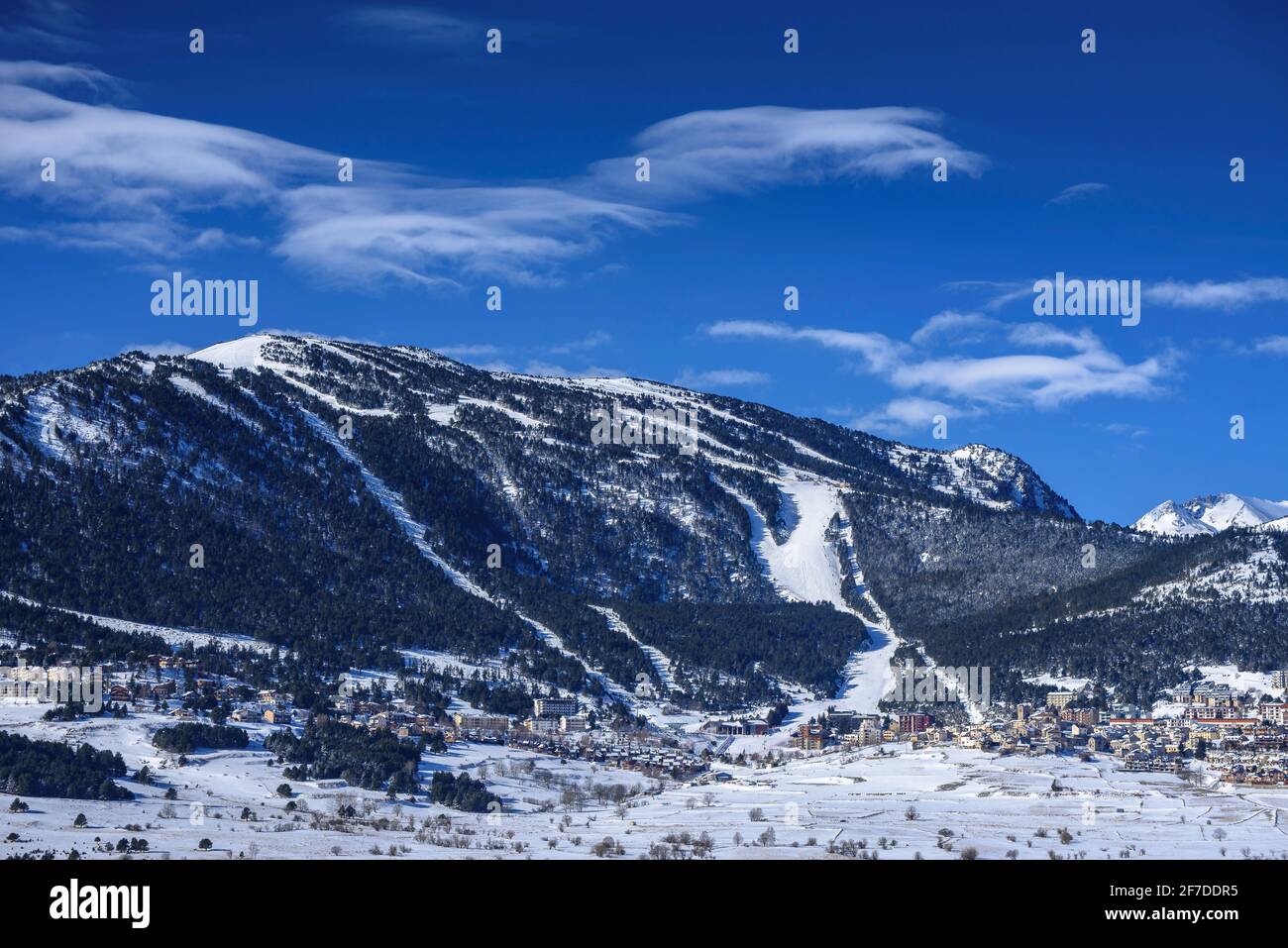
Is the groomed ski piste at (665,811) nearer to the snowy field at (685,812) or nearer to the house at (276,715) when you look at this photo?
the snowy field at (685,812)

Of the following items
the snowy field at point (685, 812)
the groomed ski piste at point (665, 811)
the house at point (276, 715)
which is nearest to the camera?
the groomed ski piste at point (665, 811)

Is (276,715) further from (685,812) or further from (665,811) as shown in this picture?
(685,812)

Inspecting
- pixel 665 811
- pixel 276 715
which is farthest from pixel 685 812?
pixel 276 715

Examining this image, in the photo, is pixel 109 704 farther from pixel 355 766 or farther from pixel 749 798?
pixel 749 798

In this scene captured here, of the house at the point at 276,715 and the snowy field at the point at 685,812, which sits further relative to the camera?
the house at the point at 276,715

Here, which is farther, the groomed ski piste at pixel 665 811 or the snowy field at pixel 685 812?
the snowy field at pixel 685 812

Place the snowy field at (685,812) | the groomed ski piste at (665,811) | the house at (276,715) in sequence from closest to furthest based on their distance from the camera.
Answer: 1. the groomed ski piste at (665,811)
2. the snowy field at (685,812)
3. the house at (276,715)

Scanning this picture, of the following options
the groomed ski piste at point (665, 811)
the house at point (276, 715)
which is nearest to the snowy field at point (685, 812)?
the groomed ski piste at point (665, 811)

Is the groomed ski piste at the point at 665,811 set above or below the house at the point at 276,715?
below
